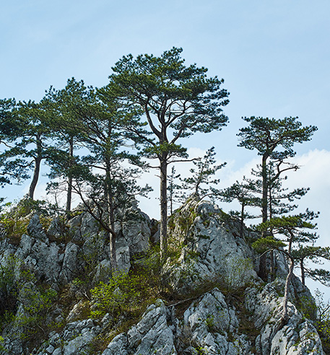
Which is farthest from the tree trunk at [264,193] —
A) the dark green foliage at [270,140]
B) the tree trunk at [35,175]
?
the tree trunk at [35,175]

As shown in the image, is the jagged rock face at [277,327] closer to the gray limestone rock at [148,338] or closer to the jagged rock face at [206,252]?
the jagged rock face at [206,252]

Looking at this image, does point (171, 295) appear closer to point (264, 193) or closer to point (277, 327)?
point (277, 327)

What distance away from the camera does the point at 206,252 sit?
74.6 feet

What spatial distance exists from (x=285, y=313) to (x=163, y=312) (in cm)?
691

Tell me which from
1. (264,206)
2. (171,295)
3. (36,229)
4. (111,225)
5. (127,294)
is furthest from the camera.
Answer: (36,229)

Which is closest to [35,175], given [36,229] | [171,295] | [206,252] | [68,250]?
[36,229]

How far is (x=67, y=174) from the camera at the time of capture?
24.3 meters

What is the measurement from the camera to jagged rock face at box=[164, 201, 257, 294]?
21.4m

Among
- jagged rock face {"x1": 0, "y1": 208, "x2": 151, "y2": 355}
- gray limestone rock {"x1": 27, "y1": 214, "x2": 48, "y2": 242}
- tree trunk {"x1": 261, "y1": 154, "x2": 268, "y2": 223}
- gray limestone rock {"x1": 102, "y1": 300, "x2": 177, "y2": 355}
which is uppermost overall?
tree trunk {"x1": 261, "y1": 154, "x2": 268, "y2": 223}

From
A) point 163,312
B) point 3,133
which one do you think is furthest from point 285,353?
point 3,133

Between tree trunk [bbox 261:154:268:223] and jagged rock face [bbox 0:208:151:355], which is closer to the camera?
jagged rock face [bbox 0:208:151:355]

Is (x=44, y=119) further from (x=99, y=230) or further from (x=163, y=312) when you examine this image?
(x=163, y=312)

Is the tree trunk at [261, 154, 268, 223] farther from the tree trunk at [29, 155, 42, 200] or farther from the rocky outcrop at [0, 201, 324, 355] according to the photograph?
the tree trunk at [29, 155, 42, 200]

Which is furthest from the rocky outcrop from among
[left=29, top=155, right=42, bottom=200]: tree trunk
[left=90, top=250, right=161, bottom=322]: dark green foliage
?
[left=29, top=155, right=42, bottom=200]: tree trunk
